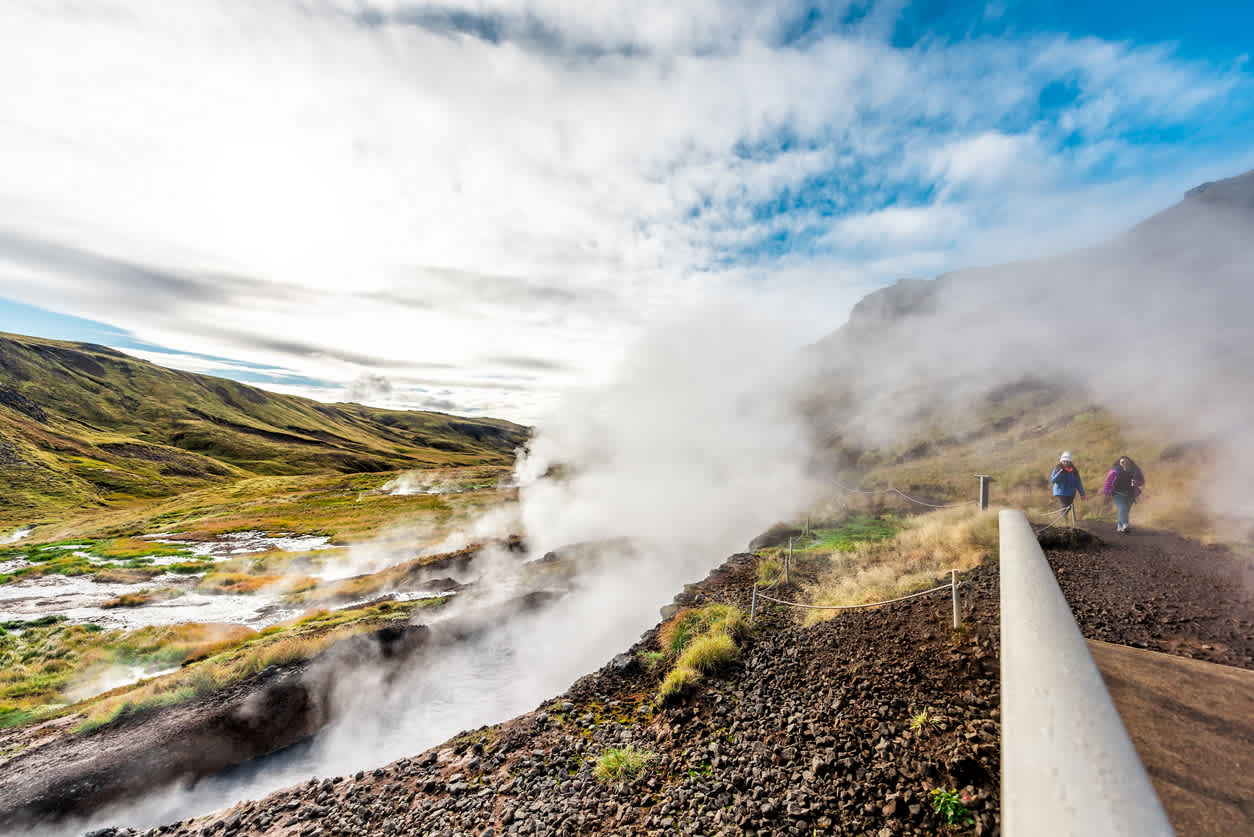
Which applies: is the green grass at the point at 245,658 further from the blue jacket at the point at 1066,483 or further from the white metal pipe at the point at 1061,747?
the blue jacket at the point at 1066,483

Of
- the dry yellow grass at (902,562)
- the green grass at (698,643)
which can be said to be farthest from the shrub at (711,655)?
the dry yellow grass at (902,562)

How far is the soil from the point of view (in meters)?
5.46

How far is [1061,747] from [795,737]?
6.36m

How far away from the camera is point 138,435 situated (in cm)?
10331

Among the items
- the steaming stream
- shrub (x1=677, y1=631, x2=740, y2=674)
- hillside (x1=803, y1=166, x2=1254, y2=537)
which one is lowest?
the steaming stream

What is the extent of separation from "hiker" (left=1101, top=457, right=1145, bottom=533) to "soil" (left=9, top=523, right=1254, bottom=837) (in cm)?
177

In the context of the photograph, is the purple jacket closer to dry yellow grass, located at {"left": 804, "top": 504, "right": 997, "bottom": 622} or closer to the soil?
the soil

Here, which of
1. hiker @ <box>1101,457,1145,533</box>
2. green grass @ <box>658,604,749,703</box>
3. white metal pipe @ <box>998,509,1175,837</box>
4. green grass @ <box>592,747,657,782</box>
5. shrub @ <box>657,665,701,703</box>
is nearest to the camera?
white metal pipe @ <box>998,509,1175,837</box>

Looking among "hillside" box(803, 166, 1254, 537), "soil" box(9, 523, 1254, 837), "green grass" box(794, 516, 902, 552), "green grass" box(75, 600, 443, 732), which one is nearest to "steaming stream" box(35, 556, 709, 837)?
"soil" box(9, 523, 1254, 837)

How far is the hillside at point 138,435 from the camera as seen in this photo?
63062 mm

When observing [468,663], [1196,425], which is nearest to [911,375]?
[1196,425]

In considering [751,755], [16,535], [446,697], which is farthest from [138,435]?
[751,755]

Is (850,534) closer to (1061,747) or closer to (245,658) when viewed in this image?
(1061,747)

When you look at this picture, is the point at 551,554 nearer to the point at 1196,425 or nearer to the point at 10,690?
the point at 10,690
